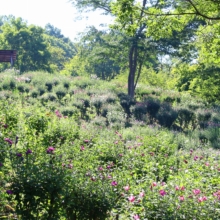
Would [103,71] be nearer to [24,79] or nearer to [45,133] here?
[24,79]

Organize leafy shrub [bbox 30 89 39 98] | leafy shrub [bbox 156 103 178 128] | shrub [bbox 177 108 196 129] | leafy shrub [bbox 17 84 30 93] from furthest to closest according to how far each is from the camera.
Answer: leafy shrub [bbox 17 84 30 93], leafy shrub [bbox 30 89 39 98], shrub [bbox 177 108 196 129], leafy shrub [bbox 156 103 178 128]

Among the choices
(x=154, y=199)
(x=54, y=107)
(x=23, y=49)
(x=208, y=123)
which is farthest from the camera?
(x=23, y=49)

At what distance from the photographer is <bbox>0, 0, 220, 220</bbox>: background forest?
3.38 metres

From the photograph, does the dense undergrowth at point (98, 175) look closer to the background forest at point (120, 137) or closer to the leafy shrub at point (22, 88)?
the background forest at point (120, 137)

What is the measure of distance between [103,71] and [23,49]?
12.9m

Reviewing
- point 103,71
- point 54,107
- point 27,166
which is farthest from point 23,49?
point 27,166

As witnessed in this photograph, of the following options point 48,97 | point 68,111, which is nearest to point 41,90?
point 48,97

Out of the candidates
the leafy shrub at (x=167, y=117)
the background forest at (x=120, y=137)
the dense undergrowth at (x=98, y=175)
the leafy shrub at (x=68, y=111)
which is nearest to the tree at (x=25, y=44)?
the background forest at (x=120, y=137)

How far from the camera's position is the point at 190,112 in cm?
1319

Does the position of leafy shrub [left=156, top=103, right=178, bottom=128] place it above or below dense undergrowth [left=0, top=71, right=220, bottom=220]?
below

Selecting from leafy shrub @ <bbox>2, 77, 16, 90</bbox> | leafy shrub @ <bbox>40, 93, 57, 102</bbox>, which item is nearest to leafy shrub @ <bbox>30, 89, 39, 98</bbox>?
leafy shrub @ <bbox>40, 93, 57, 102</bbox>

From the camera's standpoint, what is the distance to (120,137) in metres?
7.91

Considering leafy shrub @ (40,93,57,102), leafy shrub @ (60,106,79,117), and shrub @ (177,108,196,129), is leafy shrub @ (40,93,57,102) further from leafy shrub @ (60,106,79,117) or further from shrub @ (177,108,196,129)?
shrub @ (177,108,196,129)

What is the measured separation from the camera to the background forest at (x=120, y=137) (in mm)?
3379
